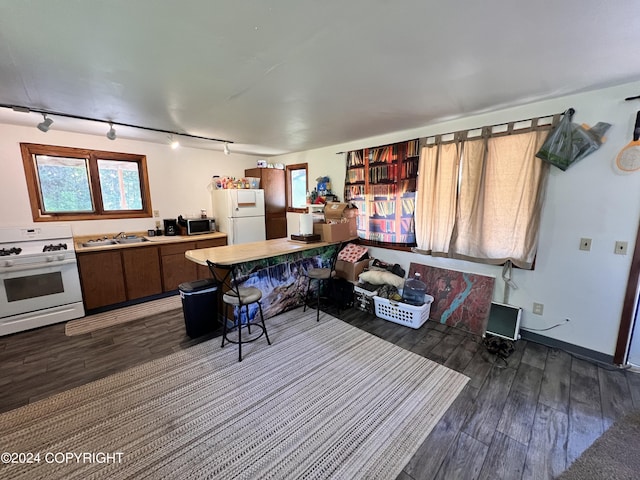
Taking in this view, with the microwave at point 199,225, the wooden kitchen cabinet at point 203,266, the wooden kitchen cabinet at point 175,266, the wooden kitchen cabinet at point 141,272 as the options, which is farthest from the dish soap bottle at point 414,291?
the wooden kitchen cabinet at point 141,272

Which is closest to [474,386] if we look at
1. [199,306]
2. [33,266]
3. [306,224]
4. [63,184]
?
[306,224]

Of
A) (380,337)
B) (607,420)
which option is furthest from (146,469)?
(607,420)

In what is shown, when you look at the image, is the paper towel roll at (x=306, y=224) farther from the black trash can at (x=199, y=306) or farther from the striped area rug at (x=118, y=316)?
the striped area rug at (x=118, y=316)

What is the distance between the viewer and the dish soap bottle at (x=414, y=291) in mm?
3100

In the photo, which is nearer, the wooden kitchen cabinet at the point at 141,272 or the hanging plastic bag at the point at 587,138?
the hanging plastic bag at the point at 587,138

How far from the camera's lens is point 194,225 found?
14.0 ft

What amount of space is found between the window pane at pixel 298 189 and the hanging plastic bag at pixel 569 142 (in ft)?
11.7

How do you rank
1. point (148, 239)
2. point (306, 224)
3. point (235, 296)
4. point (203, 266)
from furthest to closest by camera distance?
point (203, 266)
point (148, 239)
point (306, 224)
point (235, 296)

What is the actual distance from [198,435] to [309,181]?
397 cm

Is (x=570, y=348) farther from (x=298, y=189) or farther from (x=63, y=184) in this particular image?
(x=63, y=184)

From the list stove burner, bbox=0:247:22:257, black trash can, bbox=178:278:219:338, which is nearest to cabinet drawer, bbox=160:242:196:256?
black trash can, bbox=178:278:219:338

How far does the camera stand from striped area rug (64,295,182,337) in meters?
3.02

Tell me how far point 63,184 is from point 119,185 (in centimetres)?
62

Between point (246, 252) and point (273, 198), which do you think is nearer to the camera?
point (246, 252)
